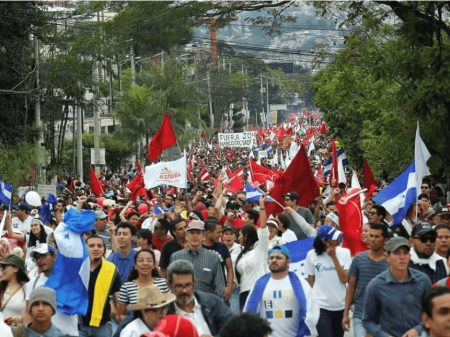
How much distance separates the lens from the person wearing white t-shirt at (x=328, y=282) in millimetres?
10766

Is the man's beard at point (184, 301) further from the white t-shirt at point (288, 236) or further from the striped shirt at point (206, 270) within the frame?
the white t-shirt at point (288, 236)

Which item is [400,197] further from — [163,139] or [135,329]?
[163,139]

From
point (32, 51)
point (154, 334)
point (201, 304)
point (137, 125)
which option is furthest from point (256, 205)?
point (137, 125)

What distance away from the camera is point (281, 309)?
30.6 feet

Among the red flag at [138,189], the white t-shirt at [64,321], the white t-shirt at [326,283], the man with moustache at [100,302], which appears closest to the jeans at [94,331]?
the man with moustache at [100,302]

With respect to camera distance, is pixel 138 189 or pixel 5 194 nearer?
pixel 5 194

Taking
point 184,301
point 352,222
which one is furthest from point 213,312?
point 352,222

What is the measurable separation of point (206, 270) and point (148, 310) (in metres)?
3.71

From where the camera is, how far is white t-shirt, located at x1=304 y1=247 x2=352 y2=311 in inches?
424

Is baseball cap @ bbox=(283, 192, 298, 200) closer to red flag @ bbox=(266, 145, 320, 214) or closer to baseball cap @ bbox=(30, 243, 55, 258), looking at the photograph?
red flag @ bbox=(266, 145, 320, 214)

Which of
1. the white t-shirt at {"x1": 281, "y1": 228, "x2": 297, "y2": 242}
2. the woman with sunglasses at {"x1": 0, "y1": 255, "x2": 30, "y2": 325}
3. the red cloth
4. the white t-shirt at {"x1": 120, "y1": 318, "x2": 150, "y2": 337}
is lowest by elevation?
the red cloth

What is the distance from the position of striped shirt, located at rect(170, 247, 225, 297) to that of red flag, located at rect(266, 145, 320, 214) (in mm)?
5137

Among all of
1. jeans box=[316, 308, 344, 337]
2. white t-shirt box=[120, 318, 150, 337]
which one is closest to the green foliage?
jeans box=[316, 308, 344, 337]

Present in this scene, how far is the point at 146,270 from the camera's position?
965 cm
